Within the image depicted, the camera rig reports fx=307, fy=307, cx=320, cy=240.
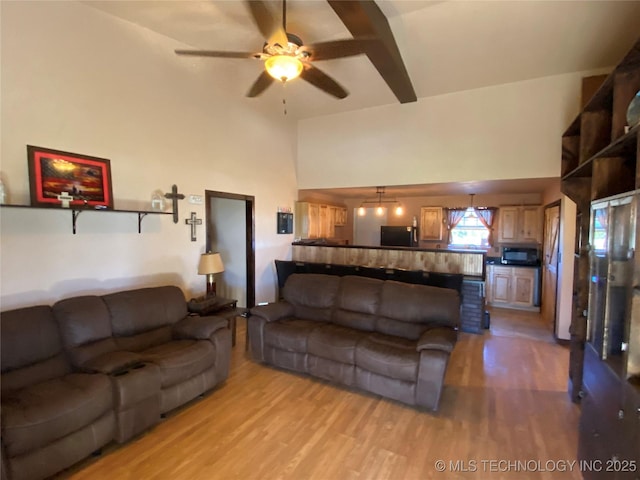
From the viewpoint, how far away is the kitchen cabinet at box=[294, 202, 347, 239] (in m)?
6.30

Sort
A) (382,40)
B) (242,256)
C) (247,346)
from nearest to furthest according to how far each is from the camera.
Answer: (382,40) → (247,346) → (242,256)

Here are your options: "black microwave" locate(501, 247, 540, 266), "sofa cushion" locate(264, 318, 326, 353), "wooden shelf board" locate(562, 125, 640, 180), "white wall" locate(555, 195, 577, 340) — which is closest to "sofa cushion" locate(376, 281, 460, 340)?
"sofa cushion" locate(264, 318, 326, 353)

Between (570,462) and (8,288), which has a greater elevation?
(8,288)

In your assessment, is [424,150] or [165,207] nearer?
[165,207]

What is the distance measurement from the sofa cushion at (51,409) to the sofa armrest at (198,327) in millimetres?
858

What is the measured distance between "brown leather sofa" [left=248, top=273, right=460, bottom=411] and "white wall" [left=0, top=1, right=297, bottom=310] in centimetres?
148

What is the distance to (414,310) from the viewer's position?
3273 mm

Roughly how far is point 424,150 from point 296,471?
4671 mm

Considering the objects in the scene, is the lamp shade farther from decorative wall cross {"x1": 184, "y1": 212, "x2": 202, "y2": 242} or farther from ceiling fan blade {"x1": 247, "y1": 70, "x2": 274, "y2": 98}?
ceiling fan blade {"x1": 247, "y1": 70, "x2": 274, "y2": 98}

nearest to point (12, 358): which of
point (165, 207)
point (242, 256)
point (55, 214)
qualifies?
point (55, 214)

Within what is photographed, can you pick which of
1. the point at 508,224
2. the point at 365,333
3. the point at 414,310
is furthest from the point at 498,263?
the point at 365,333

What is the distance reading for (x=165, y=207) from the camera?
3744 mm

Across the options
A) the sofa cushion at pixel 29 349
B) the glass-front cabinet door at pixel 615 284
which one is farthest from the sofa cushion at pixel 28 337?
the glass-front cabinet door at pixel 615 284

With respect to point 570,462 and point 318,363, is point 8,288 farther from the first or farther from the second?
point 570,462
